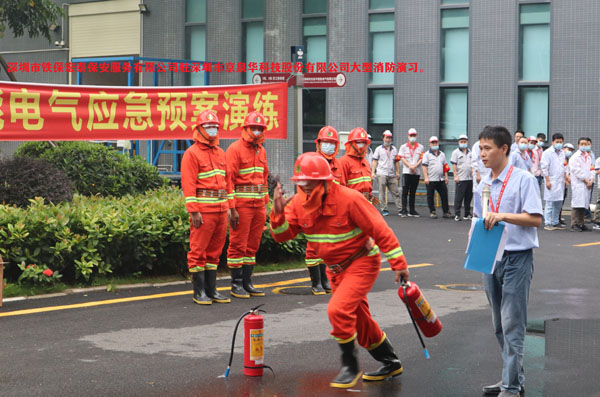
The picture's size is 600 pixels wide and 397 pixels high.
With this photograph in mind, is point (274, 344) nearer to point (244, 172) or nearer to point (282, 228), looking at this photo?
point (282, 228)

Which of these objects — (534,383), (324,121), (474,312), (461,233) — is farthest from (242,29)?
(534,383)

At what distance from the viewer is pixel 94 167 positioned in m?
15.9

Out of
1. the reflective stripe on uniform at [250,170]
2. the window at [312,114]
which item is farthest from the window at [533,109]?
the reflective stripe on uniform at [250,170]

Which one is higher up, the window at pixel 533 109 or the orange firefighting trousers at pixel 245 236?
the window at pixel 533 109

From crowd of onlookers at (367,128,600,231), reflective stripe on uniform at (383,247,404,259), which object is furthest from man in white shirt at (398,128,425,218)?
reflective stripe on uniform at (383,247,404,259)

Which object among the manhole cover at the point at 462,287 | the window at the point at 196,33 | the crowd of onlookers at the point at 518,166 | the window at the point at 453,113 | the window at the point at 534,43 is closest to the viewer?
the manhole cover at the point at 462,287

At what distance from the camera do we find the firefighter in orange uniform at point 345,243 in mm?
6859

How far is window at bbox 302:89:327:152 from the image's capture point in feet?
92.2

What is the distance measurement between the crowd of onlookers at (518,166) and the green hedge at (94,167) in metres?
6.93

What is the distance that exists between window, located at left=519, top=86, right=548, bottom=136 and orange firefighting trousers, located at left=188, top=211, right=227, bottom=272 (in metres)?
16.0

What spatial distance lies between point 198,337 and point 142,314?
1.29m

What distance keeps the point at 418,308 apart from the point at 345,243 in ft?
2.47

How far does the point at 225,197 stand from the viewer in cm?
1058

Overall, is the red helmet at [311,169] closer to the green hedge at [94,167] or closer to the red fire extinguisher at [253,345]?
the red fire extinguisher at [253,345]
